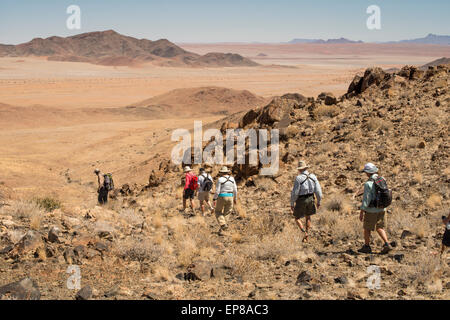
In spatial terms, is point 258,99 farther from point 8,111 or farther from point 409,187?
point 409,187

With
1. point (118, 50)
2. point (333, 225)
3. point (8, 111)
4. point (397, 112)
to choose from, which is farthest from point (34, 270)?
point (118, 50)

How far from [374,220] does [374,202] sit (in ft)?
1.16

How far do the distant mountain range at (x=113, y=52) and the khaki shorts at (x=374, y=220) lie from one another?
139655mm

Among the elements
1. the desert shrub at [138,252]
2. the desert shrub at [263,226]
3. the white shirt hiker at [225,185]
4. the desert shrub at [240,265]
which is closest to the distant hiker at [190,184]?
the white shirt hiker at [225,185]

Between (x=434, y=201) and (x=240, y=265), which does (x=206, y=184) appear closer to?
(x=240, y=265)

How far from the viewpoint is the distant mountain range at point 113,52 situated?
15025 centimetres

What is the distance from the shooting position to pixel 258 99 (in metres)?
57.9

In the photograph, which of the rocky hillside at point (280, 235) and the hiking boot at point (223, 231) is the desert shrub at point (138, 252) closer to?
the rocky hillside at point (280, 235)

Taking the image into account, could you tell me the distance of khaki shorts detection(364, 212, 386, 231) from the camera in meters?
6.98

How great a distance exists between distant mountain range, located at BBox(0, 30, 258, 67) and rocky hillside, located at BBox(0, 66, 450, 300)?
133 meters

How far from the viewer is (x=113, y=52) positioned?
568 feet

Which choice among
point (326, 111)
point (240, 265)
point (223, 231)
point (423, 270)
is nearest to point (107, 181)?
point (223, 231)

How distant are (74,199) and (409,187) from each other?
1246cm

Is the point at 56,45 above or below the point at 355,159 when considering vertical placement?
above
